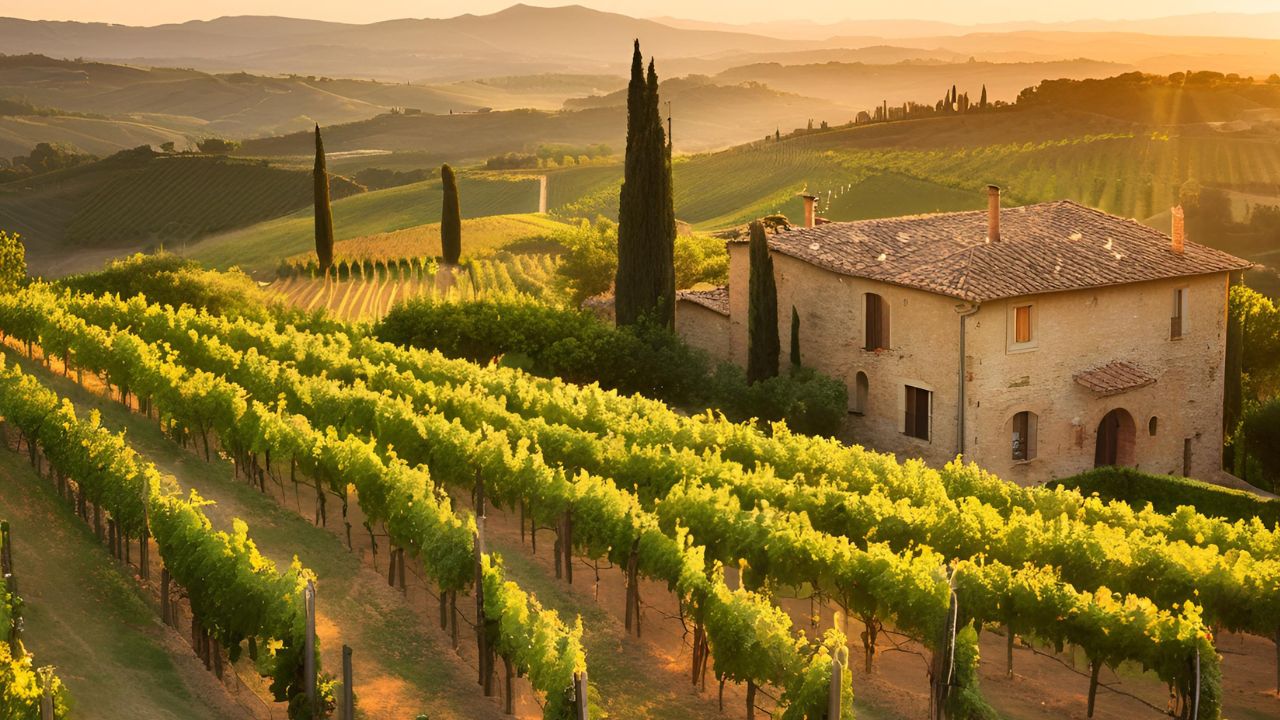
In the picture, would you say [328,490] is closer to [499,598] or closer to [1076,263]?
[499,598]

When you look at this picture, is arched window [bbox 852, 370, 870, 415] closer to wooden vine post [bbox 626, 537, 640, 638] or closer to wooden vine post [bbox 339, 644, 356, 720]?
wooden vine post [bbox 626, 537, 640, 638]

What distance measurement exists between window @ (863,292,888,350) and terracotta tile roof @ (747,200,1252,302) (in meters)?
0.71

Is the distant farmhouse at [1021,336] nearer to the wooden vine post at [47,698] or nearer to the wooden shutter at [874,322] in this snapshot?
the wooden shutter at [874,322]

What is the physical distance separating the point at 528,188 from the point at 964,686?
309ft

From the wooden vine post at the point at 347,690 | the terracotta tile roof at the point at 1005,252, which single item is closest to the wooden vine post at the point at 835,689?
the wooden vine post at the point at 347,690

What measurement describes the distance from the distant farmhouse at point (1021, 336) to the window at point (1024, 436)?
0.03 meters

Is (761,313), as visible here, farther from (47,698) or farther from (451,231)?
(451,231)

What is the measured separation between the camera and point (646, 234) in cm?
3759

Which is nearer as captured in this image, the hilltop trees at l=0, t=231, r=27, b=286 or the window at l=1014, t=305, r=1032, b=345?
the window at l=1014, t=305, r=1032, b=345

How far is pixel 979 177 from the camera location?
90188mm

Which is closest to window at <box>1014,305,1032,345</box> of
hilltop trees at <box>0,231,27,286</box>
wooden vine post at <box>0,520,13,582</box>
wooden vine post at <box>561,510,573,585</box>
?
wooden vine post at <box>561,510,573,585</box>

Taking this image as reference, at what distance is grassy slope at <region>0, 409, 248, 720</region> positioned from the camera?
15.6 m

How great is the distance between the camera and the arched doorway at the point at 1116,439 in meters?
32.6

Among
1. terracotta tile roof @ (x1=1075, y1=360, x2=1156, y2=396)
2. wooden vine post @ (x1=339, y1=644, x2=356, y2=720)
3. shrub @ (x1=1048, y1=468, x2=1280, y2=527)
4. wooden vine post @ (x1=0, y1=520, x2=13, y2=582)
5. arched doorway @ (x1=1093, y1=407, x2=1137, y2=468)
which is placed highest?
wooden vine post @ (x1=0, y1=520, x2=13, y2=582)
